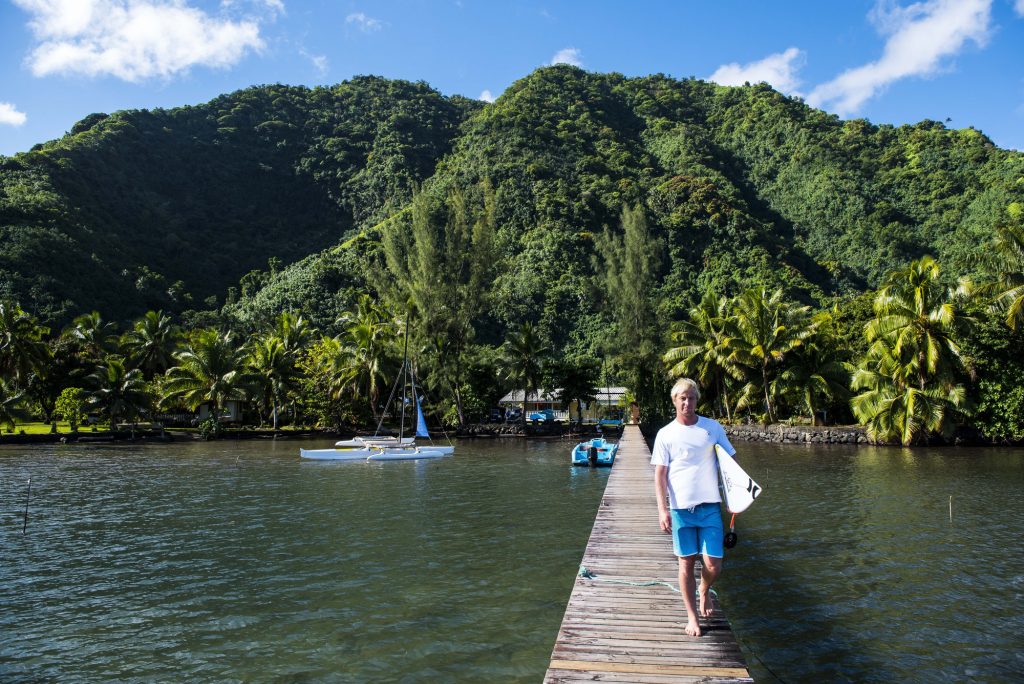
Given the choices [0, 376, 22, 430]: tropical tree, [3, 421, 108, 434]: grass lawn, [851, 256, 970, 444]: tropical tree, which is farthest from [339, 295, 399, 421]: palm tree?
[851, 256, 970, 444]: tropical tree

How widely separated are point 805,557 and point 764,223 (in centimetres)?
8472

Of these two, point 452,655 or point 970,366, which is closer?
point 452,655

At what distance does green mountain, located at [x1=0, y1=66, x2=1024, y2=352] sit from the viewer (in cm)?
7075

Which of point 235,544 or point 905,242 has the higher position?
point 905,242

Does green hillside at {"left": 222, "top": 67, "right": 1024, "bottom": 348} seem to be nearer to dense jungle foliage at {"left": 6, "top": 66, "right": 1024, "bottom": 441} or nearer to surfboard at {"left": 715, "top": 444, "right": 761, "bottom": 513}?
dense jungle foliage at {"left": 6, "top": 66, "right": 1024, "bottom": 441}

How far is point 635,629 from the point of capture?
6559mm

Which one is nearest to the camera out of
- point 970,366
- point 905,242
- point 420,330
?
point 970,366

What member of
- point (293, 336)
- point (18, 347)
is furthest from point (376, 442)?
point (18, 347)

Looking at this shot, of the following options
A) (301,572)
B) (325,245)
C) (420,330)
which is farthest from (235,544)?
(325,245)

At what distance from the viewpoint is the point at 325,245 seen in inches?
4067

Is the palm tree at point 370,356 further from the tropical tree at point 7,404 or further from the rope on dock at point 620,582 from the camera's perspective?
the rope on dock at point 620,582

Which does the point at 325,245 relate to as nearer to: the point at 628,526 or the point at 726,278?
the point at 726,278

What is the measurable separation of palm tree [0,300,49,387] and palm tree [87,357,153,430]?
11.2ft

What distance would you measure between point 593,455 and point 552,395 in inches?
816
